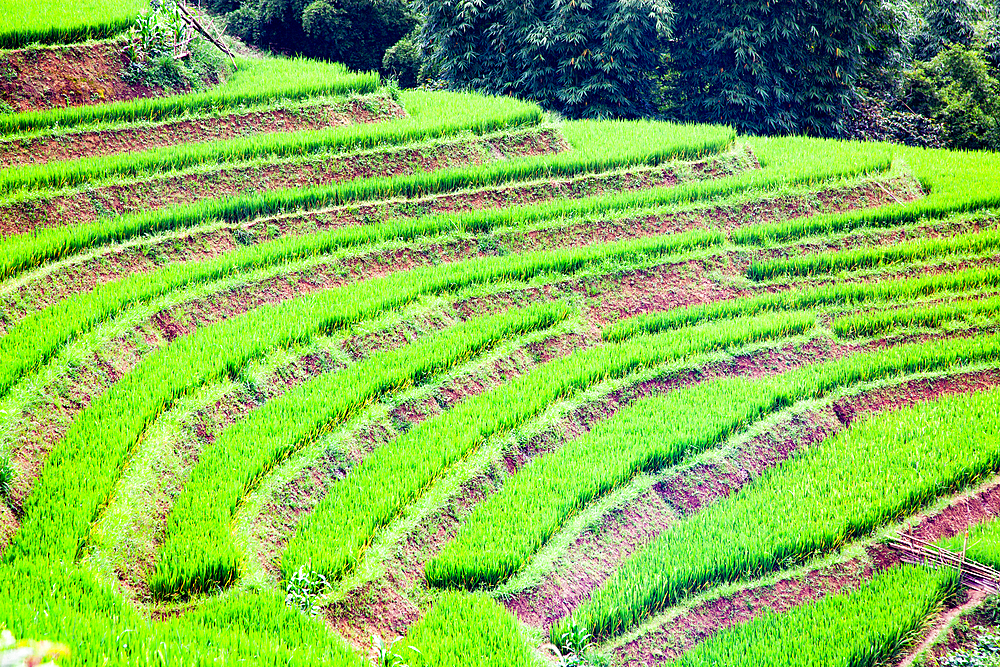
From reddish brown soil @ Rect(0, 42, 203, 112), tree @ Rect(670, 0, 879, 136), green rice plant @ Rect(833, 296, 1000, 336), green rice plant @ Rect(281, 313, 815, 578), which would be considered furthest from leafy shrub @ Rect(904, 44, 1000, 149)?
reddish brown soil @ Rect(0, 42, 203, 112)

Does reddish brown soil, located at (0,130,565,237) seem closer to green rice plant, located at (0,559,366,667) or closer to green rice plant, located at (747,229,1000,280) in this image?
green rice plant, located at (747,229,1000,280)

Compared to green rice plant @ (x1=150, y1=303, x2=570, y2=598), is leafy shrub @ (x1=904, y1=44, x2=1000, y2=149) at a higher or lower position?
higher

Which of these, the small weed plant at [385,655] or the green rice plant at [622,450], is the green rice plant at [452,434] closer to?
the green rice plant at [622,450]

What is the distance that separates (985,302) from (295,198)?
6.85 m

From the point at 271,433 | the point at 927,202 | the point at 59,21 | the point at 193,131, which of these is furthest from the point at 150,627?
the point at 927,202

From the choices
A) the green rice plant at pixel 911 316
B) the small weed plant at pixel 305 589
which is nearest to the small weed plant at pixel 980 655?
the small weed plant at pixel 305 589

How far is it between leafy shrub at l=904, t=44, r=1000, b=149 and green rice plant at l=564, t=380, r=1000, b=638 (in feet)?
29.7

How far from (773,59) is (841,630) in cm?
→ 1091

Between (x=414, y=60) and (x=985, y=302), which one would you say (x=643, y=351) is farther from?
(x=414, y=60)

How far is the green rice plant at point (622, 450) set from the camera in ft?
14.6

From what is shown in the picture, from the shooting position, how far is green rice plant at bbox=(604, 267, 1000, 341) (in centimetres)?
698

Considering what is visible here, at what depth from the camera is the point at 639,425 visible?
5598 mm

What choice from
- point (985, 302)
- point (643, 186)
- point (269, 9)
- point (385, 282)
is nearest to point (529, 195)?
point (643, 186)

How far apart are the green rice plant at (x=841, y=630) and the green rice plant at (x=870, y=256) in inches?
→ 158
